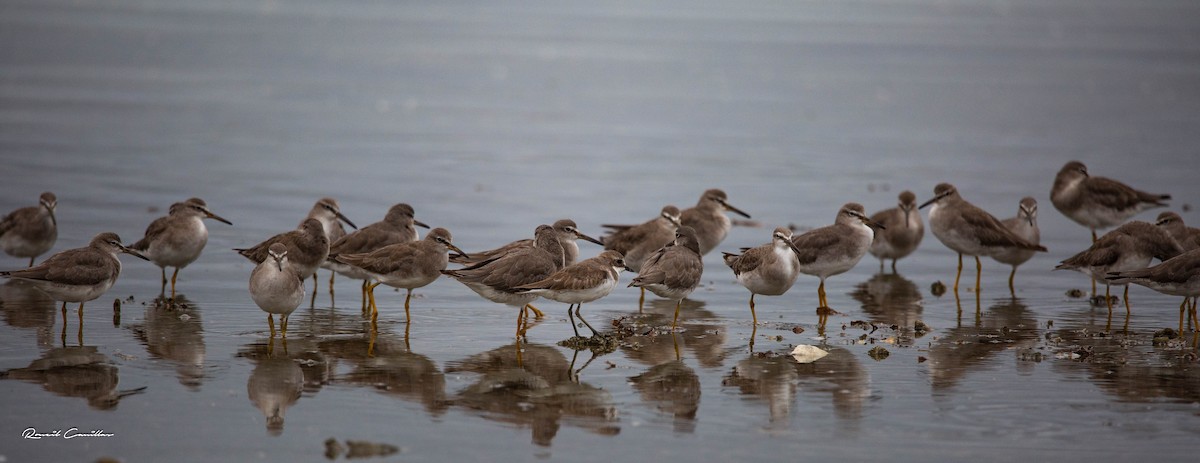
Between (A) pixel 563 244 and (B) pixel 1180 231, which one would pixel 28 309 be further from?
(B) pixel 1180 231

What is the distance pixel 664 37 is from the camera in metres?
50.9

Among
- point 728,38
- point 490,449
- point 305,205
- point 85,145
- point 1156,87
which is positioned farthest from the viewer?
point 728,38

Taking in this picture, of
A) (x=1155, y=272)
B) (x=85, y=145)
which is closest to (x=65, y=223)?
(x=85, y=145)

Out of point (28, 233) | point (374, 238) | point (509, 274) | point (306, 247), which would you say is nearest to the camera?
point (509, 274)

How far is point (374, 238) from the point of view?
1290 cm

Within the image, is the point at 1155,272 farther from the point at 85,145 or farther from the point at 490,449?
the point at 85,145

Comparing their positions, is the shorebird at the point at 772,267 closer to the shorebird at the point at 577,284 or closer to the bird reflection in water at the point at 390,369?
the shorebird at the point at 577,284

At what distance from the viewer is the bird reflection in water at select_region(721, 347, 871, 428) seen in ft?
28.9

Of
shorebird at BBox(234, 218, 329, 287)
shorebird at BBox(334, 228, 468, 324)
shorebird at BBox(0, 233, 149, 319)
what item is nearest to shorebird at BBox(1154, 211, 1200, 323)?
shorebird at BBox(334, 228, 468, 324)

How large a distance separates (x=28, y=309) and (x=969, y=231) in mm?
9398

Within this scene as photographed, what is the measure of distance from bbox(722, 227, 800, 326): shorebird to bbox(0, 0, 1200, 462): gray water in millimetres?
391

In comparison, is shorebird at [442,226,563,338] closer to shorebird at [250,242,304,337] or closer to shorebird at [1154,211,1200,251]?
shorebird at [250,242,304,337]

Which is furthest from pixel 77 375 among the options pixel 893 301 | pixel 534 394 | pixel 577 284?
pixel 893 301

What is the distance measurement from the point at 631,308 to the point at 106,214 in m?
7.69
